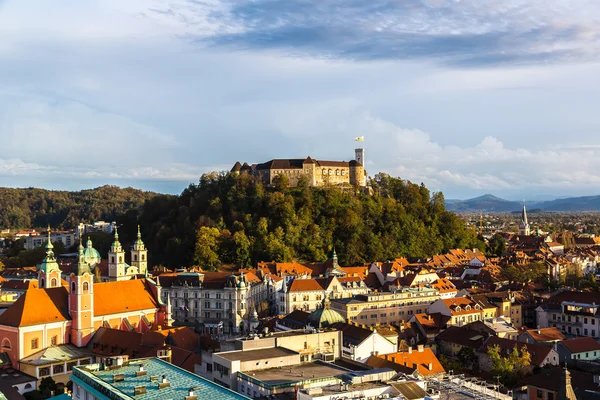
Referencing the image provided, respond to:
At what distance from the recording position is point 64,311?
47.8 m

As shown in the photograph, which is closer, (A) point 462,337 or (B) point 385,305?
(A) point 462,337

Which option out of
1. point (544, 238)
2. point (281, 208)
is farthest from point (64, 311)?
point (544, 238)

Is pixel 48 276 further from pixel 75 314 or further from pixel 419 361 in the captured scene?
pixel 419 361

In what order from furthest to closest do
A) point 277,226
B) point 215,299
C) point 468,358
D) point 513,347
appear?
point 277,226 < point 215,299 < point 468,358 < point 513,347

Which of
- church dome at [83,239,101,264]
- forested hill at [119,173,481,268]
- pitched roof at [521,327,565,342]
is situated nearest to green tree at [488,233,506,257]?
forested hill at [119,173,481,268]

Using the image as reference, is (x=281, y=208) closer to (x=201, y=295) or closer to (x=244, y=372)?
(x=201, y=295)

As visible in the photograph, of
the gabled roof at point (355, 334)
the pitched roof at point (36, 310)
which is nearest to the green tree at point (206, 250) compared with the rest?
the pitched roof at point (36, 310)

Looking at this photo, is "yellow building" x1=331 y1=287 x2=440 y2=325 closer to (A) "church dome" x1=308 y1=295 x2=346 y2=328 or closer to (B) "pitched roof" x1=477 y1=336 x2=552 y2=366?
(A) "church dome" x1=308 y1=295 x2=346 y2=328

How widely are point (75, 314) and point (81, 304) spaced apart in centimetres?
80

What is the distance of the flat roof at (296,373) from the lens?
28.1 metres

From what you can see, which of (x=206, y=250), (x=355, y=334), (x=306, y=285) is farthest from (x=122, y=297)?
(x=206, y=250)

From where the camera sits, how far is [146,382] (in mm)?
27266

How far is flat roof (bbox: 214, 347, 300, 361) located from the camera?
99.8ft

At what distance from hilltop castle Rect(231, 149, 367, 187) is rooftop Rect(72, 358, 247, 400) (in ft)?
246
